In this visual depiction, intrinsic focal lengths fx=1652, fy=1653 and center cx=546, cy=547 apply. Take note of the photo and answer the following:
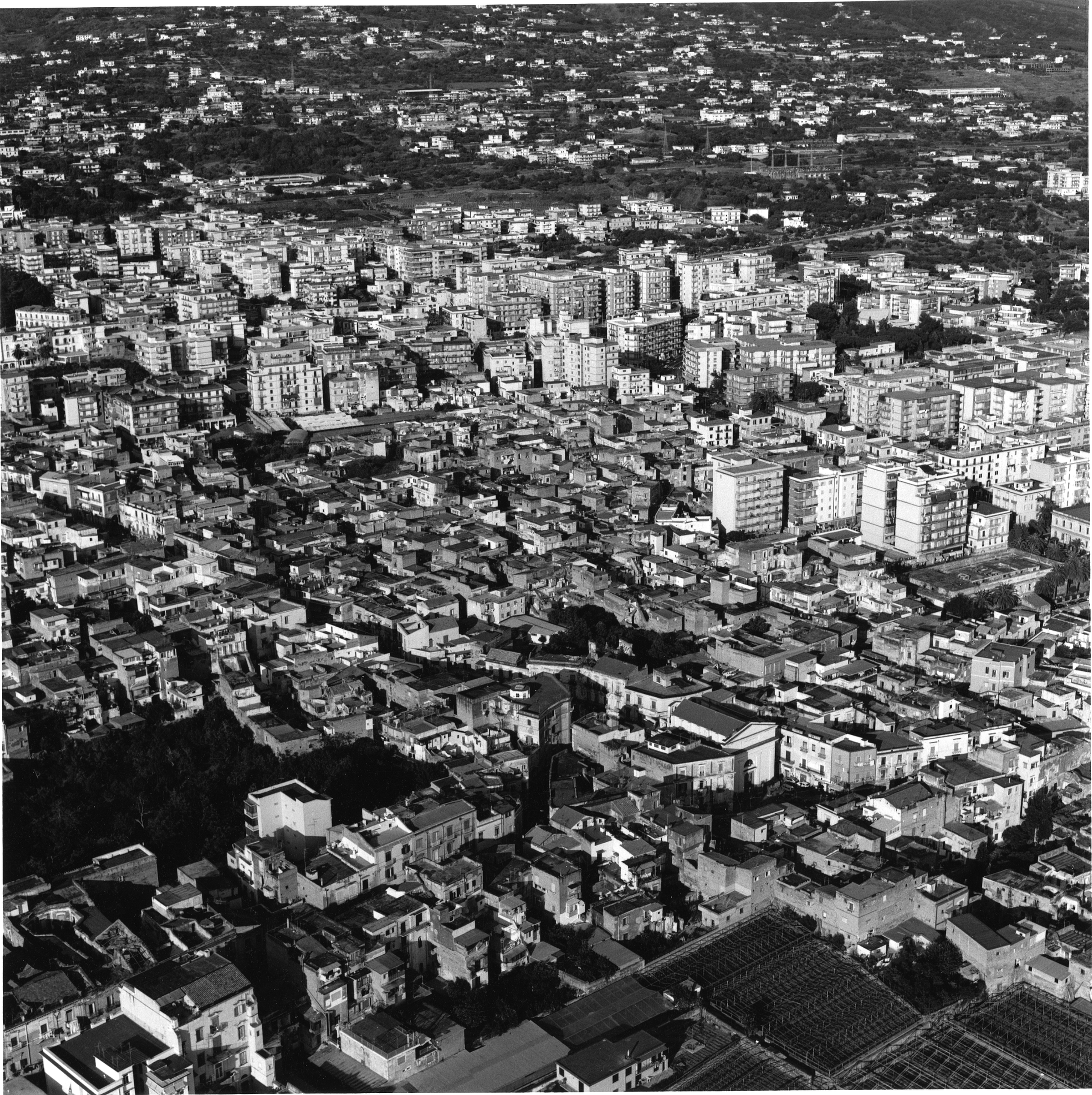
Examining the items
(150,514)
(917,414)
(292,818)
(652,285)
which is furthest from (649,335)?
(292,818)

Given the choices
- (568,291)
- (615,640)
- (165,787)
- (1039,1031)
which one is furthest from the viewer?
(568,291)

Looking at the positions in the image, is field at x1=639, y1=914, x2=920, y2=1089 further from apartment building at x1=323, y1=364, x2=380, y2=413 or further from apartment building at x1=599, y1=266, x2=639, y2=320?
apartment building at x1=599, y1=266, x2=639, y2=320

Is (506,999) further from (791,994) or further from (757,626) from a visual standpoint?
(757,626)

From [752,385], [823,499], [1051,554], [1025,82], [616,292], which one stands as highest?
[1025,82]

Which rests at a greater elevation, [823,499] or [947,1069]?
[823,499]

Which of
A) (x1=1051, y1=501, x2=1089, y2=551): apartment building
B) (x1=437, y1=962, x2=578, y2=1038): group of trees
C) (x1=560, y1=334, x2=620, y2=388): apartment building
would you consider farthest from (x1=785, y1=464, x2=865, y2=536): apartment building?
(x1=437, y1=962, x2=578, y2=1038): group of trees

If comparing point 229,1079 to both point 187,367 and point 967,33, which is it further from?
point 967,33
